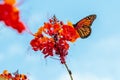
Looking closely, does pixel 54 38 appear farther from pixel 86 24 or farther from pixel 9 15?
pixel 9 15

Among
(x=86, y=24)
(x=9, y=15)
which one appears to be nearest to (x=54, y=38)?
(x=86, y=24)

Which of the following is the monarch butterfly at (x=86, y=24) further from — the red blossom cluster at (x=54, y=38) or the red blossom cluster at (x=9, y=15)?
the red blossom cluster at (x=9, y=15)

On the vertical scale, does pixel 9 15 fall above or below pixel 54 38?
below

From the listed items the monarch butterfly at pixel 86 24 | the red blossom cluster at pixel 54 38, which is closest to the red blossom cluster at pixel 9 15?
the red blossom cluster at pixel 54 38

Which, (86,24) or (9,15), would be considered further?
(86,24)

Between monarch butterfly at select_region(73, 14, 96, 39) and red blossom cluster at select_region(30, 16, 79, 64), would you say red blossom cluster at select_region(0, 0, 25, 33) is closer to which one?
red blossom cluster at select_region(30, 16, 79, 64)

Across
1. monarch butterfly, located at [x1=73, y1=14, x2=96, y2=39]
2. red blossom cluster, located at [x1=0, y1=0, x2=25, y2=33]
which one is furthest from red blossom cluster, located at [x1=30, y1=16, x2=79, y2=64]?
red blossom cluster, located at [x1=0, y1=0, x2=25, y2=33]

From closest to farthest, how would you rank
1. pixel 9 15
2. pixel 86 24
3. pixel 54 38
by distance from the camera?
pixel 9 15 → pixel 54 38 → pixel 86 24

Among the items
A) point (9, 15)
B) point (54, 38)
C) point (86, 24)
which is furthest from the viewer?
point (86, 24)

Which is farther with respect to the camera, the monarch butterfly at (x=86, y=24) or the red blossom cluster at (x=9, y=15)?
the monarch butterfly at (x=86, y=24)
